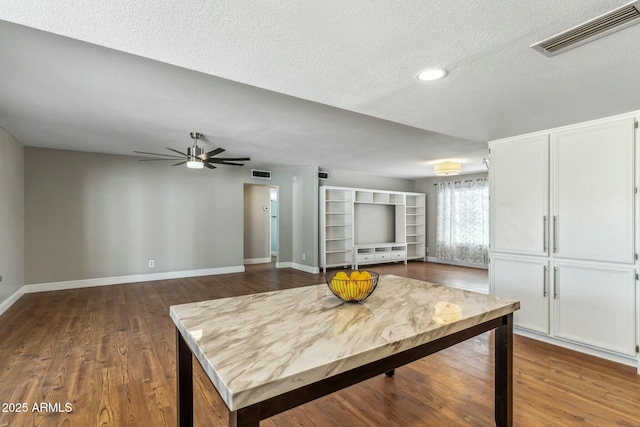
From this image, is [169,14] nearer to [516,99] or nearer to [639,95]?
[516,99]

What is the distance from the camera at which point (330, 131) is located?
4.08 m

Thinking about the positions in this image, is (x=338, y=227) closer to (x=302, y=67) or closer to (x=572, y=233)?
(x=572, y=233)

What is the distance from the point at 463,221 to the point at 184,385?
7.84 meters

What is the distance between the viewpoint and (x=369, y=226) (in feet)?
27.3

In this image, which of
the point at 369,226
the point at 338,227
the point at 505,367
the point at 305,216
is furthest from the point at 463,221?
the point at 505,367

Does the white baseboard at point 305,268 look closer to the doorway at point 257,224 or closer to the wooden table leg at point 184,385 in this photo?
the doorway at point 257,224

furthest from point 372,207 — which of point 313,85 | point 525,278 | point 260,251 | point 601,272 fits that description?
point 313,85

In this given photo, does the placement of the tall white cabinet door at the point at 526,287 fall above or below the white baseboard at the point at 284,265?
above

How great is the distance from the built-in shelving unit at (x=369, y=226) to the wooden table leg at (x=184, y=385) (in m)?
5.44

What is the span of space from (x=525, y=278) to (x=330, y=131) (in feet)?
9.41

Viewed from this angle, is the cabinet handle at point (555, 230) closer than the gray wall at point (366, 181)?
Yes

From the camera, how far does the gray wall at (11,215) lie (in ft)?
13.1

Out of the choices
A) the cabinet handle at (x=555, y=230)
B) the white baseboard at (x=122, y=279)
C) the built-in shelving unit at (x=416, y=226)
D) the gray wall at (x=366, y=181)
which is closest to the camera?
the cabinet handle at (x=555, y=230)

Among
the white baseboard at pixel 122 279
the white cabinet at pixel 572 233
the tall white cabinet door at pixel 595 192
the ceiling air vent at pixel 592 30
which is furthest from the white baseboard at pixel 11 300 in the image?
the tall white cabinet door at pixel 595 192
